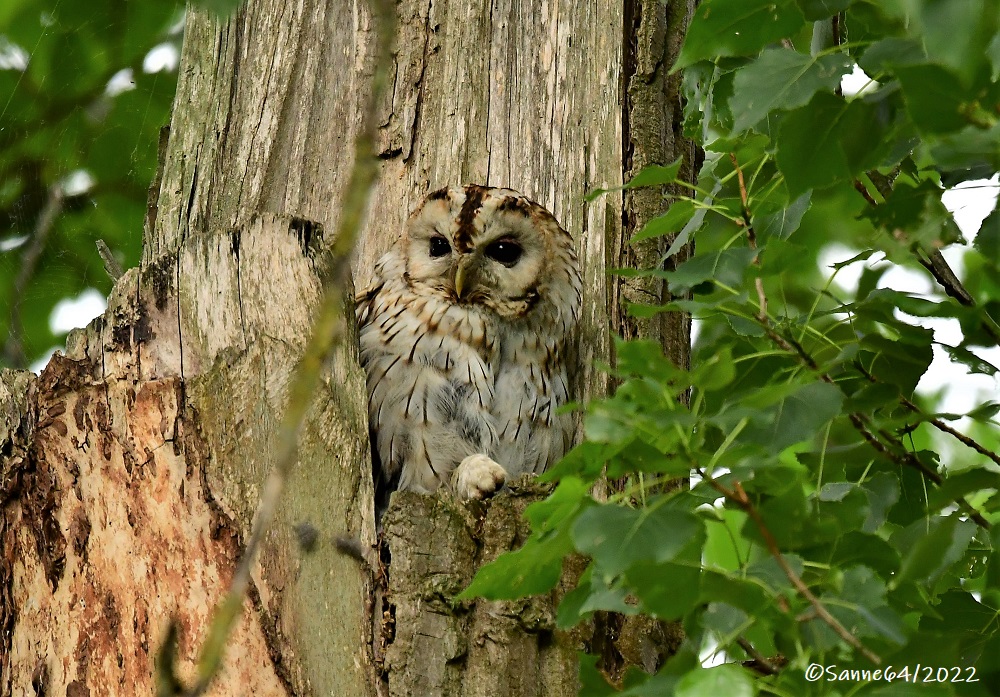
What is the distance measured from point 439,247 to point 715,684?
81.4 inches

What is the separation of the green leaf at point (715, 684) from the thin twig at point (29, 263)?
276cm

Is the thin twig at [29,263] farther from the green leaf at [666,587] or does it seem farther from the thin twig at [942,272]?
the green leaf at [666,587]

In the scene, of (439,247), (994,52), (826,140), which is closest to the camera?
(994,52)

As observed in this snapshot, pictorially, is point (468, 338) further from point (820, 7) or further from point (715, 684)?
point (715, 684)

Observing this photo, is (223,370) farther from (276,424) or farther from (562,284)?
(562,284)

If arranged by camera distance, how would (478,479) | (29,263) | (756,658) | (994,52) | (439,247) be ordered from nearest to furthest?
(994,52), (756,658), (478,479), (439,247), (29,263)

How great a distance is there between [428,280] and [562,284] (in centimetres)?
38

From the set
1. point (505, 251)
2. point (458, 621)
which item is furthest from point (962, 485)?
point (505, 251)

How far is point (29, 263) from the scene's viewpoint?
11.0 feet

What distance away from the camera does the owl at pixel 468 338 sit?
264 cm

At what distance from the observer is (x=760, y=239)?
1.61 m

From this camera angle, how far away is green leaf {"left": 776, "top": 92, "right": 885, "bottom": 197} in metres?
1.21

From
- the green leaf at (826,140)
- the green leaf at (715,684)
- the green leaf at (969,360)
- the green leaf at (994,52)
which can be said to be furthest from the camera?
the green leaf at (969,360)

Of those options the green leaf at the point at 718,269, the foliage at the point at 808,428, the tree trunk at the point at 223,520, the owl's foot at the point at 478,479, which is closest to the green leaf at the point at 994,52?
the foliage at the point at 808,428
